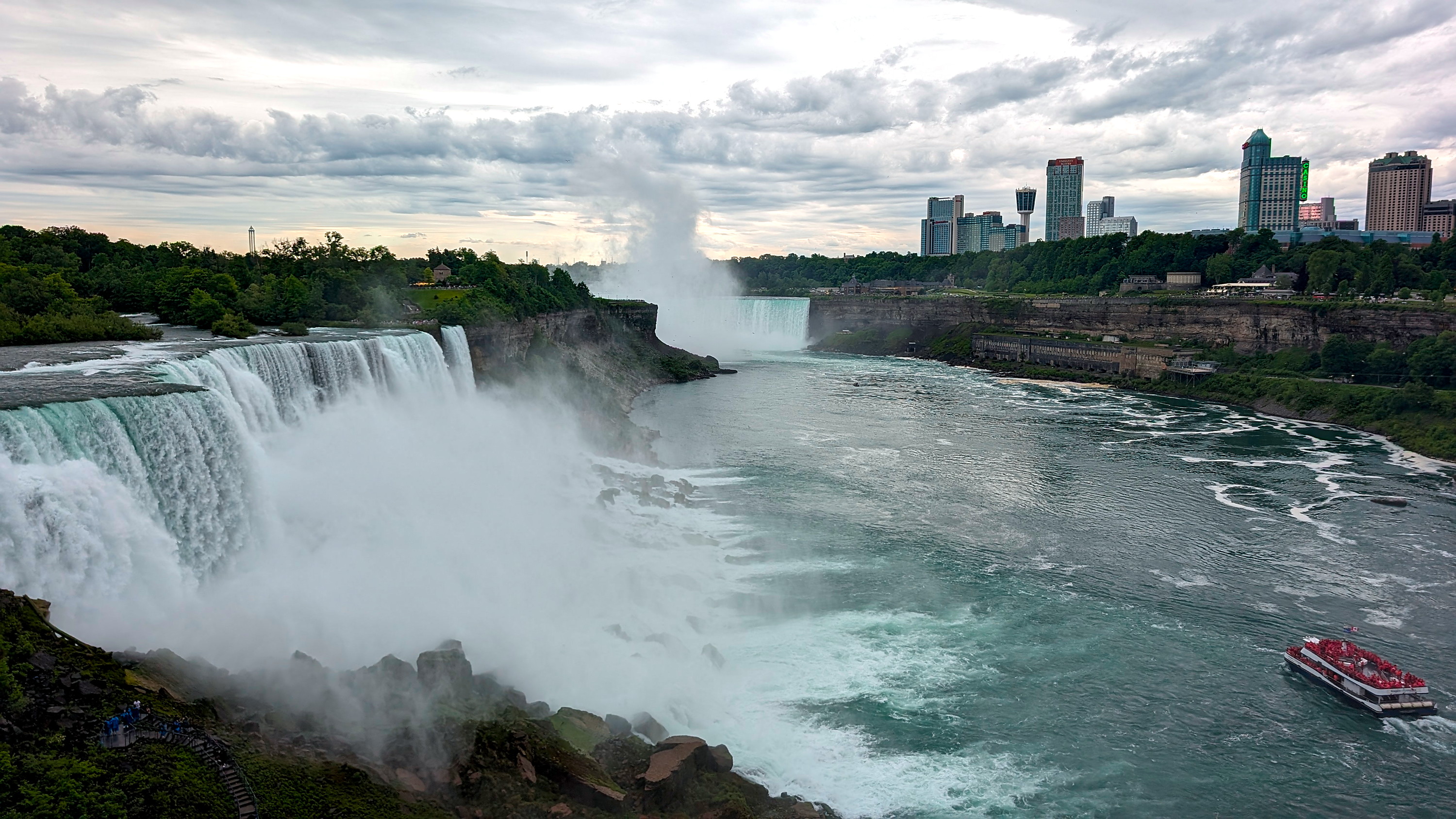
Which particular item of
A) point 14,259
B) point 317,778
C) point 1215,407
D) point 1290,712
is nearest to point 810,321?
point 1215,407

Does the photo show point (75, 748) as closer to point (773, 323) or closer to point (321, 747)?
point (321, 747)

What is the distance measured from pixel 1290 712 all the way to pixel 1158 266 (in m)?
99.1

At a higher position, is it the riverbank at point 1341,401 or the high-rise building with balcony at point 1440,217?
the high-rise building with balcony at point 1440,217

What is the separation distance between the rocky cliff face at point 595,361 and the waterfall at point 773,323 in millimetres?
28332

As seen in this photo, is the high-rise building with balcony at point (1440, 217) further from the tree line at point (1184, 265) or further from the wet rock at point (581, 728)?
the wet rock at point (581, 728)

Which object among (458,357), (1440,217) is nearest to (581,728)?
(458,357)

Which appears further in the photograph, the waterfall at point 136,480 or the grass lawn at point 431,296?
the grass lawn at point 431,296

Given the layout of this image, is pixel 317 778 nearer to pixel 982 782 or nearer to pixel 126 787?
pixel 126 787

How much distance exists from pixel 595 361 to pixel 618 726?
52550 millimetres

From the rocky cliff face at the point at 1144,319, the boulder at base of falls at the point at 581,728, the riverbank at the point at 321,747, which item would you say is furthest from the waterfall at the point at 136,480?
the rocky cliff face at the point at 1144,319

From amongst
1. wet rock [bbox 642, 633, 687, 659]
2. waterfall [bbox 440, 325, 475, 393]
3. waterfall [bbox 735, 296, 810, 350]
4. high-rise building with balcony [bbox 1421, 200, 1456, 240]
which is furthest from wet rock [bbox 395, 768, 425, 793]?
high-rise building with balcony [bbox 1421, 200, 1456, 240]

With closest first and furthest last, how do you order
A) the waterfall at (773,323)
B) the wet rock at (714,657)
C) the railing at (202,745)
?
the railing at (202,745) → the wet rock at (714,657) → the waterfall at (773,323)

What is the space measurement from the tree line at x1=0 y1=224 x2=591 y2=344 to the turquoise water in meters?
17.3

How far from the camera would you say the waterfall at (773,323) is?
113875mm
